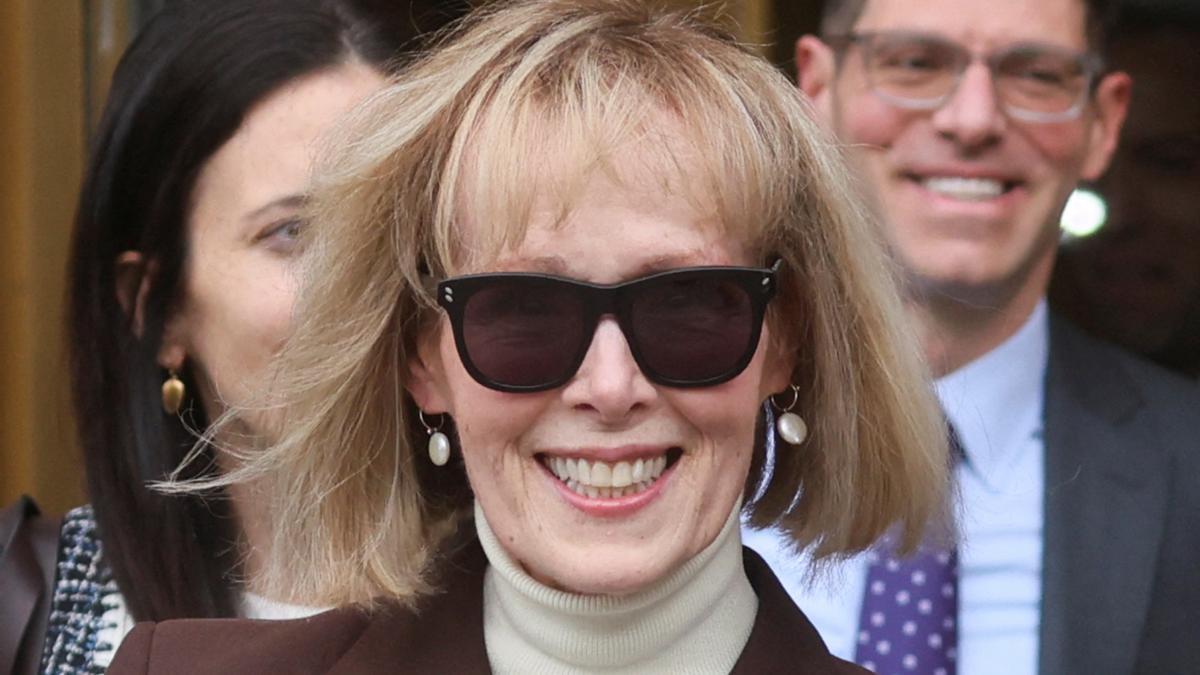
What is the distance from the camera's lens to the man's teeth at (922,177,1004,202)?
317cm

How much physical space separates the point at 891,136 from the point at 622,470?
1289 mm

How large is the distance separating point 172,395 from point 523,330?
1.20 metres

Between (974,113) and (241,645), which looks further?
(974,113)

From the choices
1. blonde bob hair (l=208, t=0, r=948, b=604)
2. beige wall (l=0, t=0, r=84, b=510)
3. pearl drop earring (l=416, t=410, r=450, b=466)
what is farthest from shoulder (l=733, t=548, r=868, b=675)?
beige wall (l=0, t=0, r=84, b=510)

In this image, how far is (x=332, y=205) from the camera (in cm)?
230

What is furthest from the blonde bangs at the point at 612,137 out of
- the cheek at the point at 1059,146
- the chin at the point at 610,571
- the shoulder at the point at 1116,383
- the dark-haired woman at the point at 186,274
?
the shoulder at the point at 1116,383

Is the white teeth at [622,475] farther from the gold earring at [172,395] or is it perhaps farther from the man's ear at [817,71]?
the man's ear at [817,71]

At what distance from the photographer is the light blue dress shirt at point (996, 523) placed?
3.13 m

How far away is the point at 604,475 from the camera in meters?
2.10

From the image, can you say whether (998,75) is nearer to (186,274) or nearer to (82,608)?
(186,274)

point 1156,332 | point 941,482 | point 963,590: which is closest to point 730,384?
point 941,482

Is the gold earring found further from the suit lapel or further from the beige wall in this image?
the suit lapel

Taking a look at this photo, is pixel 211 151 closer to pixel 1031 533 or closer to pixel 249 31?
pixel 249 31

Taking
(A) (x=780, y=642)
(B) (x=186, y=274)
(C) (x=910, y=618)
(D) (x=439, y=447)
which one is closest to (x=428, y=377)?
(D) (x=439, y=447)
